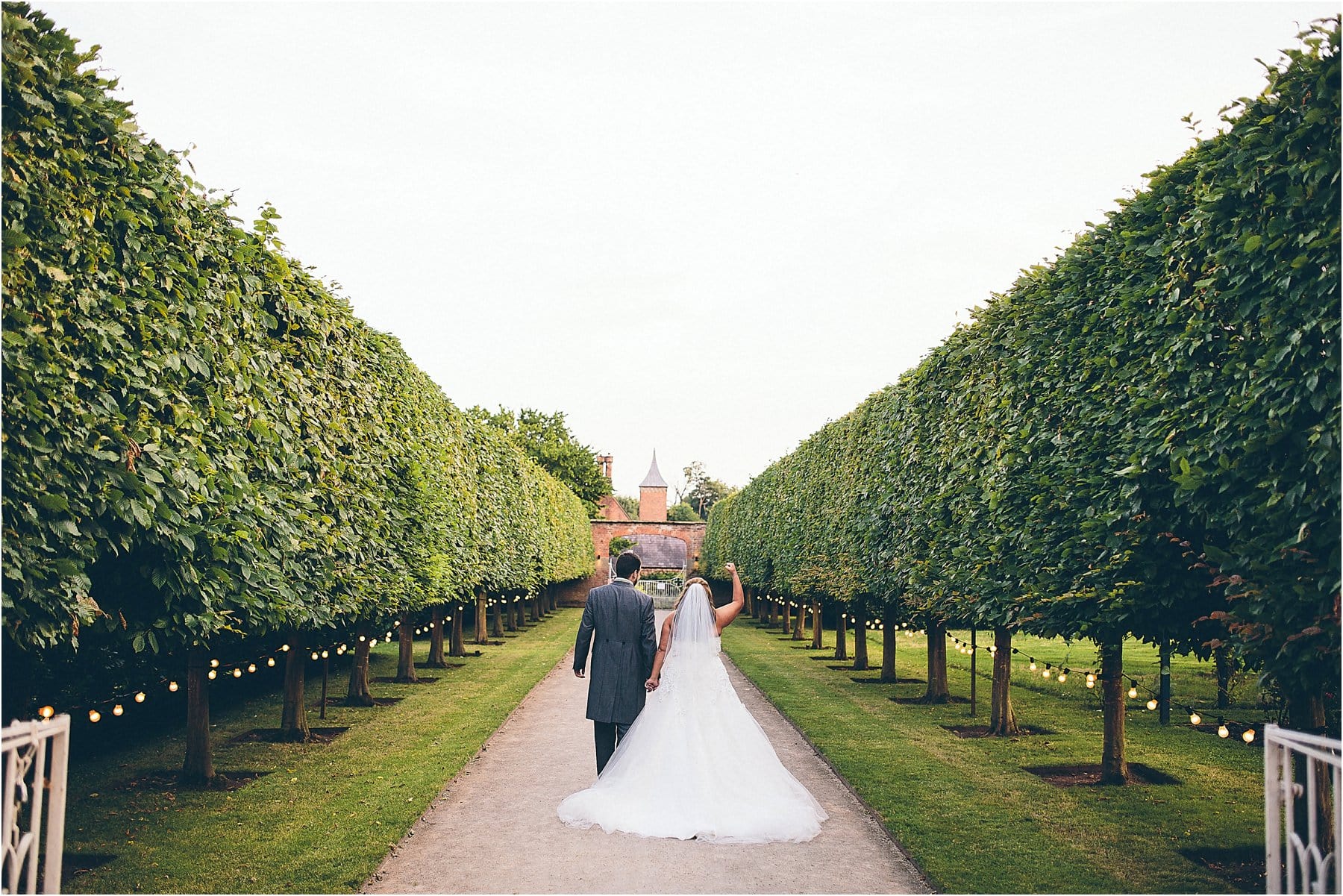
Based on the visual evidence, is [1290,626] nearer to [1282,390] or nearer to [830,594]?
[1282,390]

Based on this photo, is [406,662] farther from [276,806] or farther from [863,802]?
[863,802]

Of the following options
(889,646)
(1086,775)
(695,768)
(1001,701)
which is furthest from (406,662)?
(1086,775)

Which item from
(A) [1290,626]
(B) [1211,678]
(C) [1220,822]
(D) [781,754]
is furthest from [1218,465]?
(B) [1211,678]

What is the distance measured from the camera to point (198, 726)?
9594 millimetres

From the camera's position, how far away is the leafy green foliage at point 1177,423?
17.6 ft

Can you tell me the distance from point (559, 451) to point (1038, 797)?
61107 mm

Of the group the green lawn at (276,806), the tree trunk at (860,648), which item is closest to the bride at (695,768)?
the green lawn at (276,806)

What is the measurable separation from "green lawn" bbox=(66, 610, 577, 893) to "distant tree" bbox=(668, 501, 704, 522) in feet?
400

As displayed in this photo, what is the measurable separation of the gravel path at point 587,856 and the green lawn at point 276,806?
0.33 m

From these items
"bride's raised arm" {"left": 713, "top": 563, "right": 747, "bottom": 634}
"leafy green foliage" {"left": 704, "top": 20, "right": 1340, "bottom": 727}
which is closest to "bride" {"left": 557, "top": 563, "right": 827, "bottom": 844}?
"bride's raised arm" {"left": 713, "top": 563, "right": 747, "bottom": 634}

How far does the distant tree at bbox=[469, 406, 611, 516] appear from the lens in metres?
68.5

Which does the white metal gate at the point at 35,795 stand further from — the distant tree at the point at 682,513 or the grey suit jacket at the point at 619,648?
the distant tree at the point at 682,513

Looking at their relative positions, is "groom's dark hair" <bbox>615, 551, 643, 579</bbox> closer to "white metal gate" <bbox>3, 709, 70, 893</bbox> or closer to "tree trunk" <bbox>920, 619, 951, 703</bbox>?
"white metal gate" <bbox>3, 709, 70, 893</bbox>

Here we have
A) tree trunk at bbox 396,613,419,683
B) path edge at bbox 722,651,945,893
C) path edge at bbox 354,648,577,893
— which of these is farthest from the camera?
tree trunk at bbox 396,613,419,683
